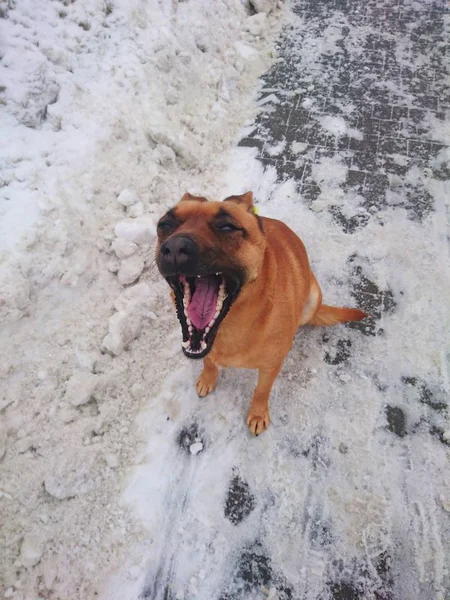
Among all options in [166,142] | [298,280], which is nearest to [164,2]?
[166,142]

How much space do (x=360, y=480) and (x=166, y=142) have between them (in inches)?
131

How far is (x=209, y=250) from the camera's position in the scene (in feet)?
6.14

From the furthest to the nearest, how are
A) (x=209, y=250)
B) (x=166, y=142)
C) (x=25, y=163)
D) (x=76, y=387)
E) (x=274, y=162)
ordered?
(x=274, y=162)
(x=166, y=142)
(x=25, y=163)
(x=76, y=387)
(x=209, y=250)

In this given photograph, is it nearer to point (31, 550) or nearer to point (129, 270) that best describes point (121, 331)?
point (129, 270)

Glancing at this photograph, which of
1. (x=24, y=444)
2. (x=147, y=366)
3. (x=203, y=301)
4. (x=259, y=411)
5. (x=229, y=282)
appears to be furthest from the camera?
(x=147, y=366)

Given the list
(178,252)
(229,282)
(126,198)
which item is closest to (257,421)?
(229,282)

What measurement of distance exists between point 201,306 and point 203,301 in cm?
3

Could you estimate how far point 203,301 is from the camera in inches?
84.0

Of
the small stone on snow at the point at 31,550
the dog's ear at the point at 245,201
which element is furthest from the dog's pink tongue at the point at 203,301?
the small stone on snow at the point at 31,550

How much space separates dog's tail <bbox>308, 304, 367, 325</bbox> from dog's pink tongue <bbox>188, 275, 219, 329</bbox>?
1.26m

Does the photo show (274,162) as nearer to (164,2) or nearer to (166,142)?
(166,142)

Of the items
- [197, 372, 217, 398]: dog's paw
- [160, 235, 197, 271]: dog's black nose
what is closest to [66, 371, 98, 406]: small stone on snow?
[197, 372, 217, 398]: dog's paw

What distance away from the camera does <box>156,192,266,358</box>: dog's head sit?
6.18 feet

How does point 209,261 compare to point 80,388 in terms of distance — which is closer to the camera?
point 209,261
